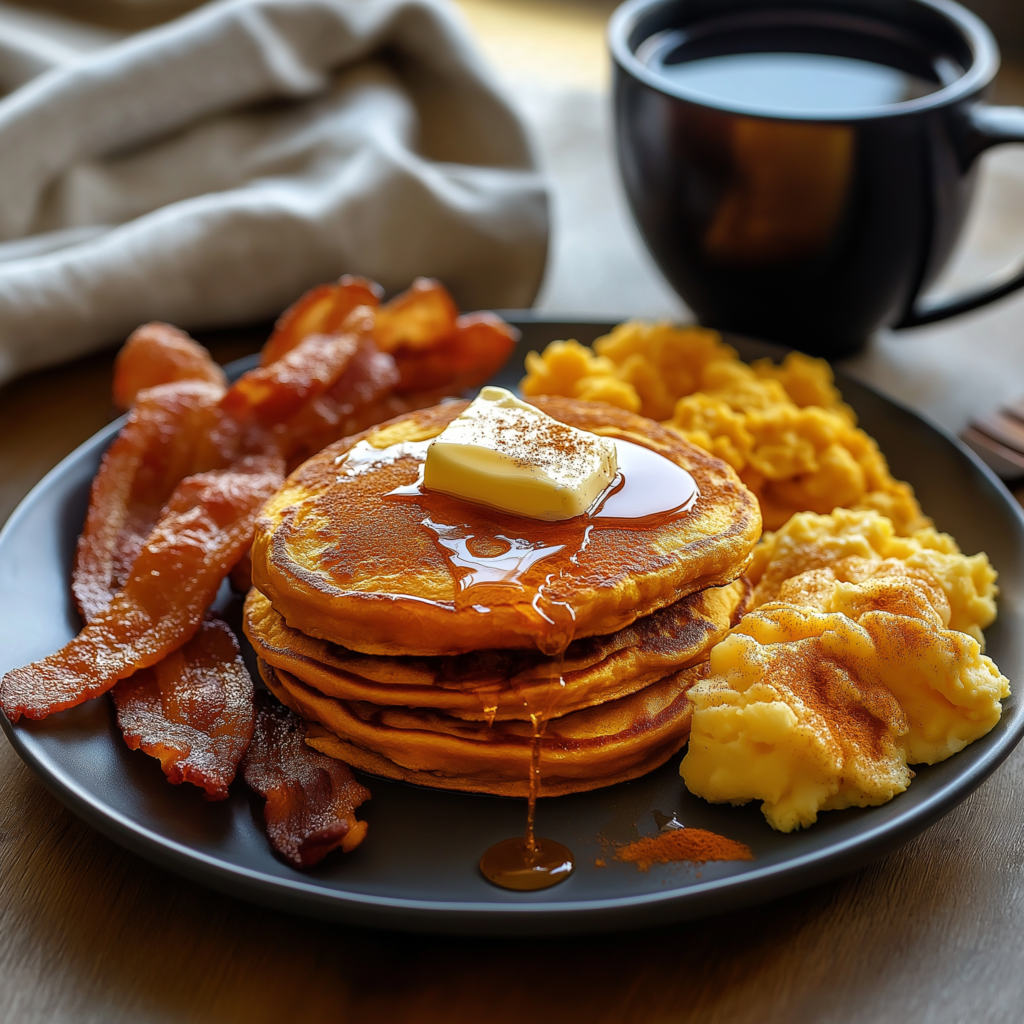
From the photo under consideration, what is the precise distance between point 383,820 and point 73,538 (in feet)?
2.81

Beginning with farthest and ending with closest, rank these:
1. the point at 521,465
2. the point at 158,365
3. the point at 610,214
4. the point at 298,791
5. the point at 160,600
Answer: the point at 610,214
the point at 158,365
the point at 160,600
the point at 521,465
the point at 298,791

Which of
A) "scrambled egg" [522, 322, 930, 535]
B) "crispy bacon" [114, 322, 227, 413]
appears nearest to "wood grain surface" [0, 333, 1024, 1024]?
"scrambled egg" [522, 322, 930, 535]

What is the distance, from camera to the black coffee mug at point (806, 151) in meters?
2.32

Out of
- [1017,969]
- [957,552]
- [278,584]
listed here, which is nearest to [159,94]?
[278,584]

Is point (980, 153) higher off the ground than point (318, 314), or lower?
higher

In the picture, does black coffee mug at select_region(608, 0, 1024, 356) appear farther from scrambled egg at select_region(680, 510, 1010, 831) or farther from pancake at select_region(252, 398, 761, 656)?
scrambled egg at select_region(680, 510, 1010, 831)

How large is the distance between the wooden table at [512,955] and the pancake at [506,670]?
0.29 metres

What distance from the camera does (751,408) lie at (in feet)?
7.02

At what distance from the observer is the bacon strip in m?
1.56

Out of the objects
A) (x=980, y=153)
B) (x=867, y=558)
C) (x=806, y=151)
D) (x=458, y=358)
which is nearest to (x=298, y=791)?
(x=867, y=558)

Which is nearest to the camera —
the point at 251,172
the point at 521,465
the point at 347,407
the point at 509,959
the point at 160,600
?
the point at 509,959

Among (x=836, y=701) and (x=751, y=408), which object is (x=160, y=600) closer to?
(x=836, y=701)

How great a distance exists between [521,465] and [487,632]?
26 cm

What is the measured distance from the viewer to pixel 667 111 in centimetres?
240
